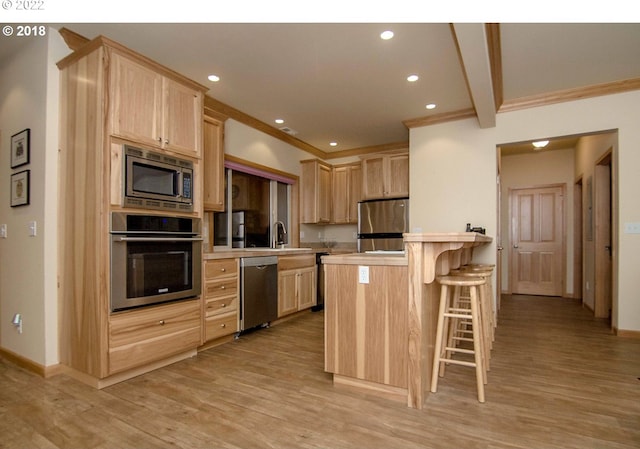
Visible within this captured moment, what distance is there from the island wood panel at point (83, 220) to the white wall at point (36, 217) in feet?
0.20

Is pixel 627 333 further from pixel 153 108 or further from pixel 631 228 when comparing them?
pixel 153 108

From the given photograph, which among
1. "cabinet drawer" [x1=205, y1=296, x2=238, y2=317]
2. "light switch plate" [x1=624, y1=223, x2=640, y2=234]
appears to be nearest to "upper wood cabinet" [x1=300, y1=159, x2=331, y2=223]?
"cabinet drawer" [x1=205, y1=296, x2=238, y2=317]

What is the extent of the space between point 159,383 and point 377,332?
1559 millimetres

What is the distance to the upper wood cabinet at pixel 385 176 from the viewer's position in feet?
16.6

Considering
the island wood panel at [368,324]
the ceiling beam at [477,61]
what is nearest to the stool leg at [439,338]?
the island wood panel at [368,324]

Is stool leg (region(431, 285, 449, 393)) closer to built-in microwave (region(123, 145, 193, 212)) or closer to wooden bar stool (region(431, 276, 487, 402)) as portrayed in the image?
wooden bar stool (region(431, 276, 487, 402))

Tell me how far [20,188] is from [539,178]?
23.7 ft

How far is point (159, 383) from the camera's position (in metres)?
2.42

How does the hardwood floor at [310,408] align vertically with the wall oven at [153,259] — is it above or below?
below

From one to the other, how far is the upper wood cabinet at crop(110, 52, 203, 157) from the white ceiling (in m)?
0.32

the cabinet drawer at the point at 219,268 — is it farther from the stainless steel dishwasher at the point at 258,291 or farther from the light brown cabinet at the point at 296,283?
the light brown cabinet at the point at 296,283

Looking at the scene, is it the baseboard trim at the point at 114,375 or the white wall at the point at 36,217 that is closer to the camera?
the baseboard trim at the point at 114,375
